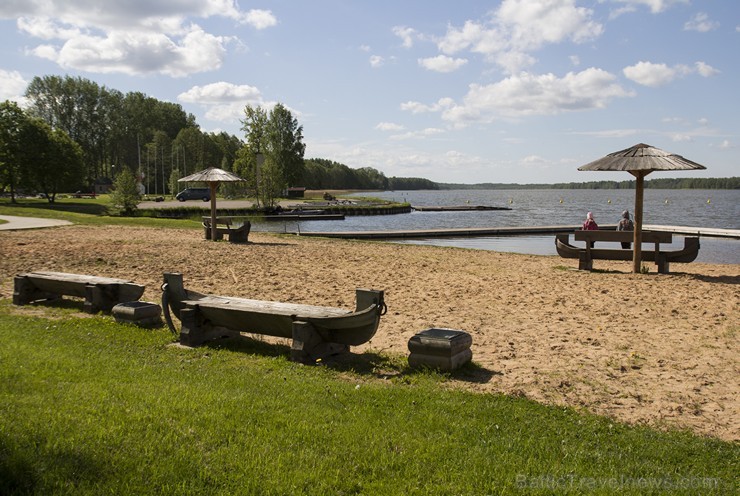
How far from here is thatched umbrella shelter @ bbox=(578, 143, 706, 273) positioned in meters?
12.7

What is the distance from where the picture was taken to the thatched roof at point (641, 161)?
12692 mm

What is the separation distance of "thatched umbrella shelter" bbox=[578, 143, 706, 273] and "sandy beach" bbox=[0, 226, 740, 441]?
1328 mm

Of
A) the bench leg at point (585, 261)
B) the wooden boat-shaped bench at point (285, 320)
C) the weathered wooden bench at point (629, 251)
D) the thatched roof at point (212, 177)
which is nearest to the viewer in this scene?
the wooden boat-shaped bench at point (285, 320)

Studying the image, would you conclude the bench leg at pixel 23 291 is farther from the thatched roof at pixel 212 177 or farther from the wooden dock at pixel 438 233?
the wooden dock at pixel 438 233

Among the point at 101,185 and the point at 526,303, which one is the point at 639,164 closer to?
the point at 526,303

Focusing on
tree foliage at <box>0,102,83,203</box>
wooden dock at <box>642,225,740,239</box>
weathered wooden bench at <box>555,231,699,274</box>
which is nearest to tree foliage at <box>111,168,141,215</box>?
tree foliage at <box>0,102,83,203</box>

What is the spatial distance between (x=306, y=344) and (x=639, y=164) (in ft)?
32.9

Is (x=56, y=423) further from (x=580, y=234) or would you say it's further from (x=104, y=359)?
(x=580, y=234)

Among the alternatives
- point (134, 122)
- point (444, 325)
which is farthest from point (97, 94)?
point (444, 325)

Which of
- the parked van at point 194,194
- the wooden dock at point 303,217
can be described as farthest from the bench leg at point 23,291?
the parked van at point 194,194

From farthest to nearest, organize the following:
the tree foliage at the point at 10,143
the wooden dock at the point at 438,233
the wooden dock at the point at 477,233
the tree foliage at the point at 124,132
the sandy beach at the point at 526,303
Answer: the tree foliage at the point at 124,132
the tree foliage at the point at 10,143
the wooden dock at the point at 477,233
the wooden dock at the point at 438,233
the sandy beach at the point at 526,303

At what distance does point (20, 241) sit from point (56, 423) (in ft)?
52.4

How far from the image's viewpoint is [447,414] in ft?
15.6

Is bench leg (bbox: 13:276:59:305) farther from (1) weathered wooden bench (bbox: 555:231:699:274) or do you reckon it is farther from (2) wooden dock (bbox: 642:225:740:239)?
(2) wooden dock (bbox: 642:225:740:239)
